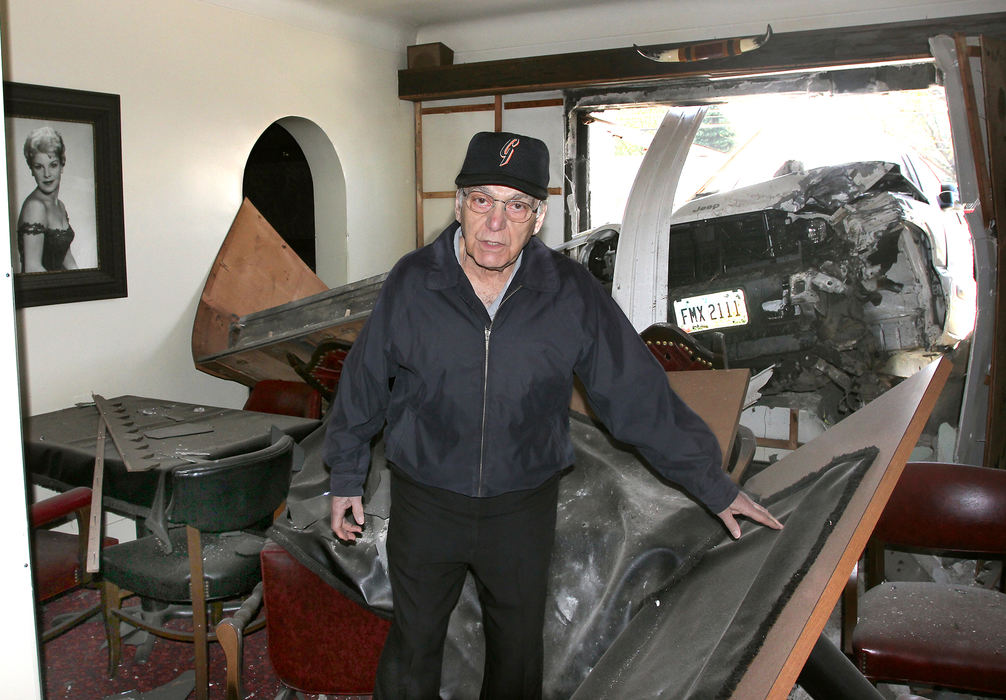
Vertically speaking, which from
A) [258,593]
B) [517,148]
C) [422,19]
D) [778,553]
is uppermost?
[422,19]

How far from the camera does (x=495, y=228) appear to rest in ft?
6.14

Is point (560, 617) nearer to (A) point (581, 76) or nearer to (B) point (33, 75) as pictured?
(B) point (33, 75)

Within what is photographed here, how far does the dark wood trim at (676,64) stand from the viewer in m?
4.85

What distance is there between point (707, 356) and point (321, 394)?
6.29 feet

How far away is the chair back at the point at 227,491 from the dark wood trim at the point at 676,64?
4.11m

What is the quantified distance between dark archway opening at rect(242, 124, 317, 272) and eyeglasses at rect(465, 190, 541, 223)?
17.2 ft

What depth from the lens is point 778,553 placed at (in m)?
1.65

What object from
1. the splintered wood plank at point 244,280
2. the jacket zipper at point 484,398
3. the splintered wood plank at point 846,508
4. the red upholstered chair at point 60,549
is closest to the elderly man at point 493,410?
the jacket zipper at point 484,398

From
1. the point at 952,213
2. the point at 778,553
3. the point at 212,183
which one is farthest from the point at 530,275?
the point at 952,213

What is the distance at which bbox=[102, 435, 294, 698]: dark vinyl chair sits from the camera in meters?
2.58

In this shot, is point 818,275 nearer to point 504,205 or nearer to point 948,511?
point 948,511

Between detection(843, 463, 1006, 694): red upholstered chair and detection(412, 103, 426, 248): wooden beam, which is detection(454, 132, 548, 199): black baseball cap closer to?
detection(843, 463, 1006, 694): red upholstered chair

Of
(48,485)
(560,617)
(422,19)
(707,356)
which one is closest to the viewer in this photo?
(560,617)

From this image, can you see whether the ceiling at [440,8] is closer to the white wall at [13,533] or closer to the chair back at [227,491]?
the chair back at [227,491]
